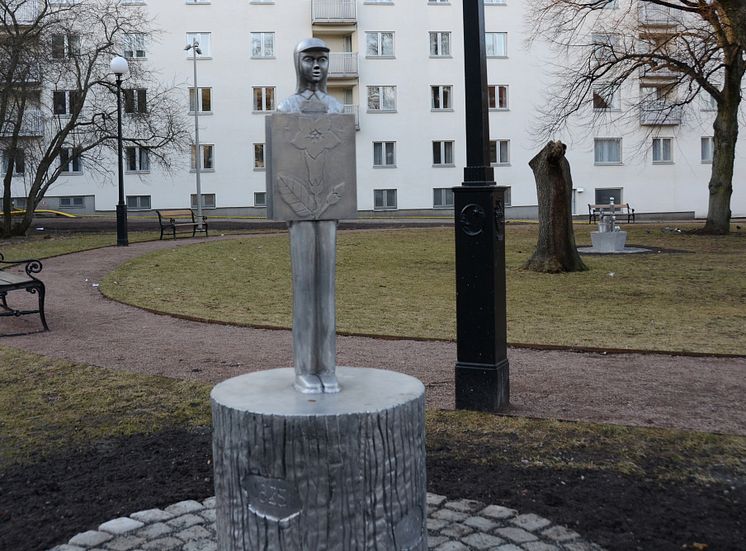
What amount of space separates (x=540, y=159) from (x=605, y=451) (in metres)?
12.4

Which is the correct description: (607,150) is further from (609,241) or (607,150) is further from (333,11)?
(609,241)

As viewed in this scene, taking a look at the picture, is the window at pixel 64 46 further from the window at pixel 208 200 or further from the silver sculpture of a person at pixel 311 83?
the silver sculpture of a person at pixel 311 83

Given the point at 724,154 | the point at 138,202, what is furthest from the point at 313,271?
the point at 138,202

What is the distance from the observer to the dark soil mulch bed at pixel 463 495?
4566mm

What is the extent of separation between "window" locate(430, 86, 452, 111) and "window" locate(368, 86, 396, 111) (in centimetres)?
203

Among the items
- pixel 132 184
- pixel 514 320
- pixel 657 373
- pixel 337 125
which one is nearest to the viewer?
pixel 337 125

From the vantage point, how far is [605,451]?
5863 millimetres

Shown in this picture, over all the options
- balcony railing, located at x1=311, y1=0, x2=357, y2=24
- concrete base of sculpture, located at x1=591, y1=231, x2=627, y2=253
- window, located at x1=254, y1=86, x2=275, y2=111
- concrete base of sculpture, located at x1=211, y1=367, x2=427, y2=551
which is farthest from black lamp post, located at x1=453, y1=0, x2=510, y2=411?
window, located at x1=254, y1=86, x2=275, y2=111

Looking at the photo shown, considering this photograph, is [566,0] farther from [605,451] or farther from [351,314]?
[605,451]

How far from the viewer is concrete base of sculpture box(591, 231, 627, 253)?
22.9m

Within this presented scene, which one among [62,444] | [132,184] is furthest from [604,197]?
[62,444]

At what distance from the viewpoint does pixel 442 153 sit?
4788cm

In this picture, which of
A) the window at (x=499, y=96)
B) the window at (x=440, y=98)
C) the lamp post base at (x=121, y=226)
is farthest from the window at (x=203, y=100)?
the lamp post base at (x=121, y=226)

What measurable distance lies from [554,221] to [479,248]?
11.7 meters
